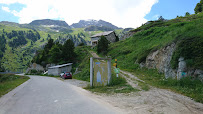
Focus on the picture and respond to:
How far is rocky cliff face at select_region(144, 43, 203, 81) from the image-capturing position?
378 inches

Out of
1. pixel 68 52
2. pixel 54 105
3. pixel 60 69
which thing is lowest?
pixel 60 69

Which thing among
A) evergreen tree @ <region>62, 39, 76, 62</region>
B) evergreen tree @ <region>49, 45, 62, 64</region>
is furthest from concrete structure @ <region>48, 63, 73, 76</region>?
evergreen tree @ <region>49, 45, 62, 64</region>

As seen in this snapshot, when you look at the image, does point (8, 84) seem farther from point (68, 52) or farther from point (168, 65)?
point (68, 52)

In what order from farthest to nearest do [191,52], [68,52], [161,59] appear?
1. [68,52]
2. [161,59]
3. [191,52]

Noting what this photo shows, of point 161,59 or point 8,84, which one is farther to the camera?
point 8,84

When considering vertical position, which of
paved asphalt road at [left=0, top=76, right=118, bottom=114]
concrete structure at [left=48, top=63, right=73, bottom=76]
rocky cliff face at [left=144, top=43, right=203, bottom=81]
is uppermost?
rocky cliff face at [left=144, top=43, right=203, bottom=81]

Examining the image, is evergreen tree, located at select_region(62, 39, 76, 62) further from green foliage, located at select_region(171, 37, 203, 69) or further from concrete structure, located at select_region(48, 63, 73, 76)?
green foliage, located at select_region(171, 37, 203, 69)

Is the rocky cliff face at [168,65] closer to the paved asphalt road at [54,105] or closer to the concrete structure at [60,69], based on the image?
the paved asphalt road at [54,105]

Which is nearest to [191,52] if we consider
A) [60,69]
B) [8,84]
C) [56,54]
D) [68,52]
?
[8,84]

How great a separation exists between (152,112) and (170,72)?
849 cm

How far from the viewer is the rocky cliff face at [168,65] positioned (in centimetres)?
959

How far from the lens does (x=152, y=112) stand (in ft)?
15.9

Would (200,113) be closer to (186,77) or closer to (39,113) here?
(186,77)

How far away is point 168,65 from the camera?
1259 centimetres
